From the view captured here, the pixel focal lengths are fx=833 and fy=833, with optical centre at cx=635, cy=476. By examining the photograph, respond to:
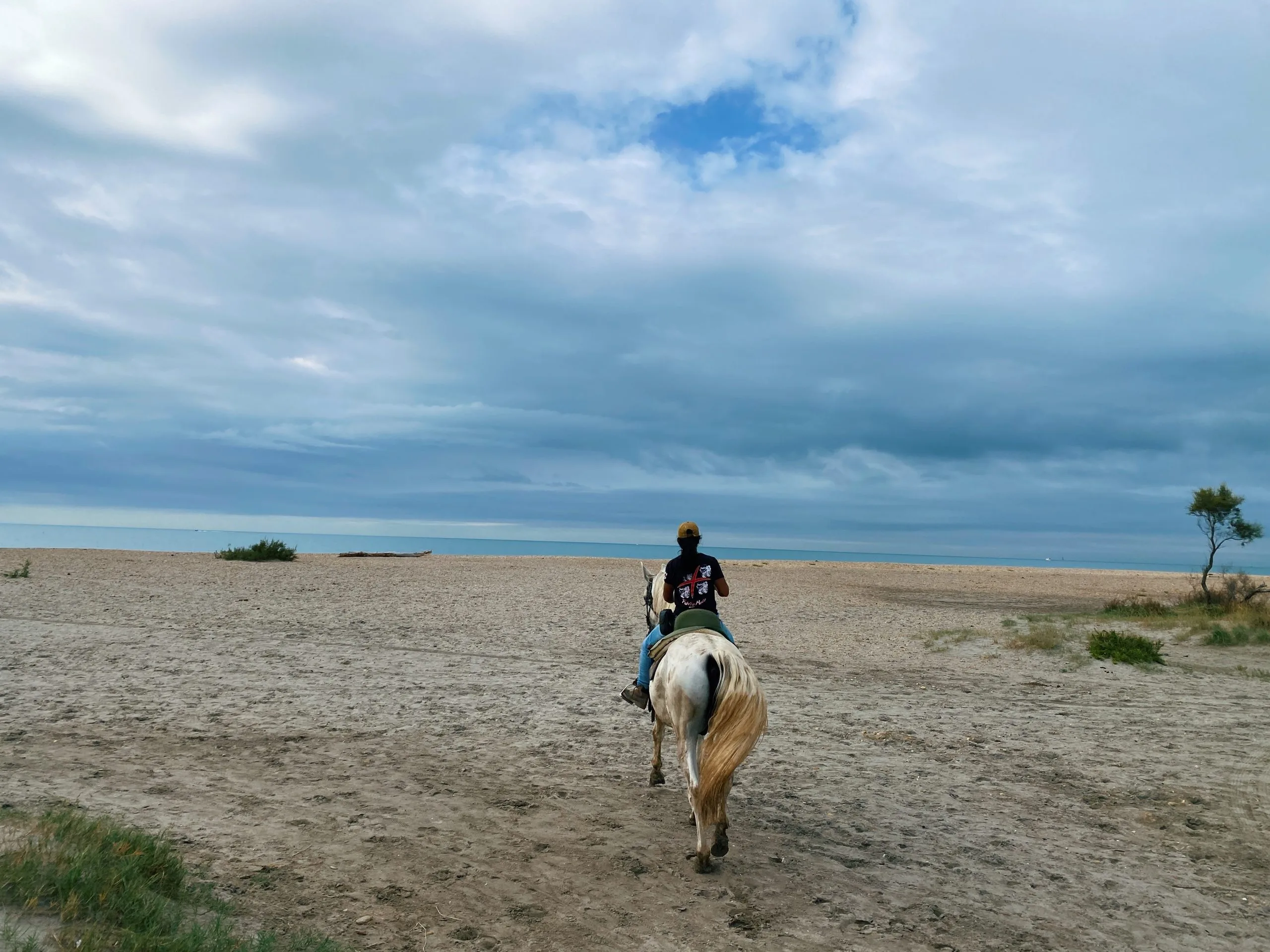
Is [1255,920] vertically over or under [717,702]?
under

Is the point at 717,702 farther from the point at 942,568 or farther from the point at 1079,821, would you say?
the point at 942,568

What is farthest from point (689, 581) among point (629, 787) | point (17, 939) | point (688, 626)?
point (17, 939)

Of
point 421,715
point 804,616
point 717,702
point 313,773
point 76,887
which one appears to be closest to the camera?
point 76,887

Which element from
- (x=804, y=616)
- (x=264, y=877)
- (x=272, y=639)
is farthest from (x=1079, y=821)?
(x=804, y=616)

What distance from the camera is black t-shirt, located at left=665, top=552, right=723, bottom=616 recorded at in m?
7.86

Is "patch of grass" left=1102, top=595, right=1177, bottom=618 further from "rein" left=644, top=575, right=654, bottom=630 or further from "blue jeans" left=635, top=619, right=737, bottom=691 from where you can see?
"blue jeans" left=635, top=619, right=737, bottom=691

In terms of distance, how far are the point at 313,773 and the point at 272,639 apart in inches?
377

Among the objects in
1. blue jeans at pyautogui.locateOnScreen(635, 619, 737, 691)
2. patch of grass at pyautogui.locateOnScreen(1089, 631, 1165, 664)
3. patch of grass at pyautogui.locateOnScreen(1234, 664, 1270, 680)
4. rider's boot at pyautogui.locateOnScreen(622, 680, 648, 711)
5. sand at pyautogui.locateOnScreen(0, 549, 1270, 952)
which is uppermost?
blue jeans at pyautogui.locateOnScreen(635, 619, 737, 691)

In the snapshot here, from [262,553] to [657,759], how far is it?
120ft

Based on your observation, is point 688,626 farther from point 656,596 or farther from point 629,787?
point 629,787

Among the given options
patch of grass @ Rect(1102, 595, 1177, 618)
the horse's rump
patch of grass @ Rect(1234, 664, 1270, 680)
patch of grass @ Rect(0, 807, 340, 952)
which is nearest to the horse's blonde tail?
the horse's rump

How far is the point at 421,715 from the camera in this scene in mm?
10656

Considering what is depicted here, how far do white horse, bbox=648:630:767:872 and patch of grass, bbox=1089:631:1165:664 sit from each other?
1263 cm

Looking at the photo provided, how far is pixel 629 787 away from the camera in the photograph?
7.95m
